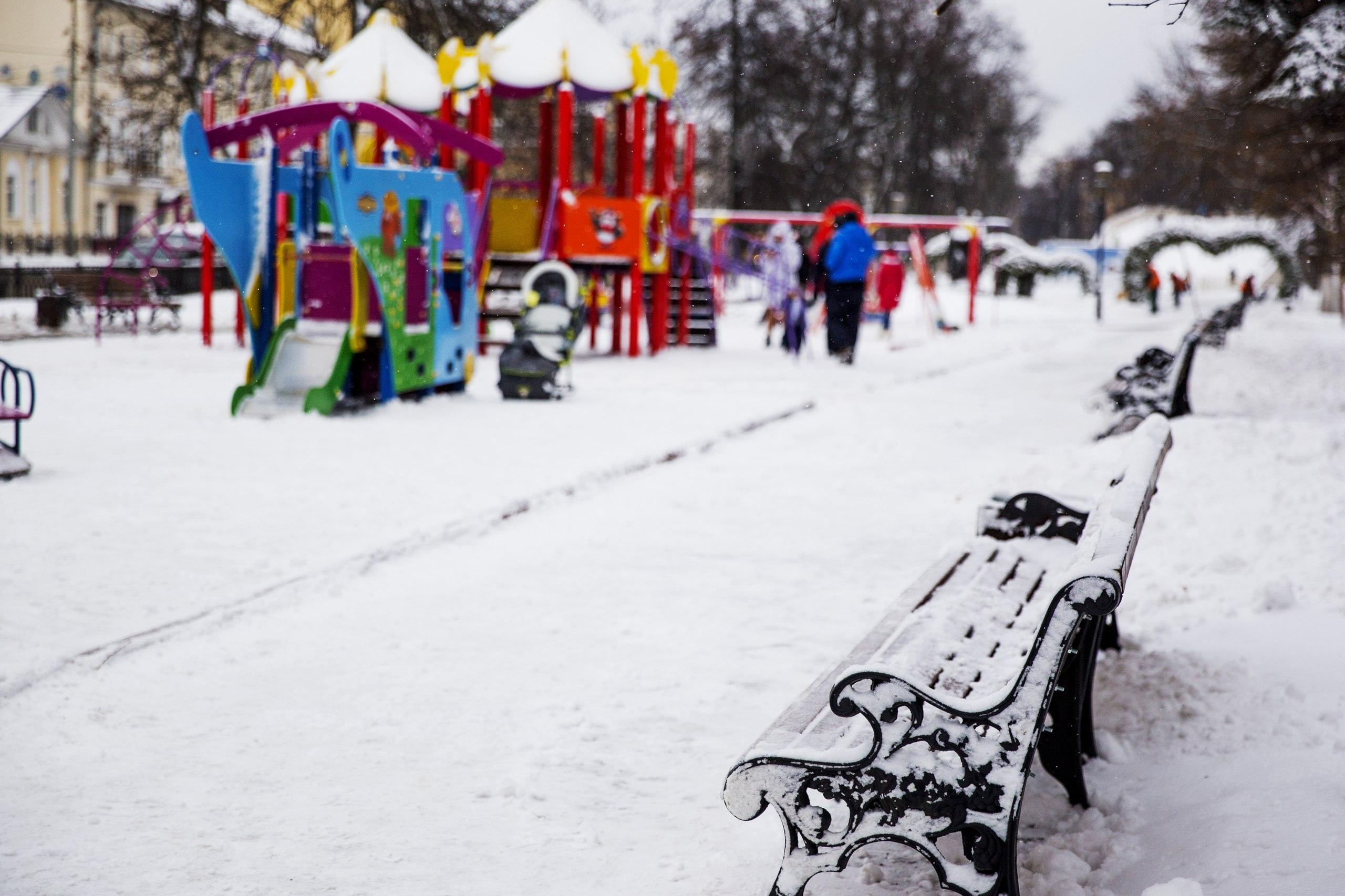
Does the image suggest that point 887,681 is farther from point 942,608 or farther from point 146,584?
point 146,584

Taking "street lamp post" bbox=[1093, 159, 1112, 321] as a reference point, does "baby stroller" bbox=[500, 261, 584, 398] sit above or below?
below

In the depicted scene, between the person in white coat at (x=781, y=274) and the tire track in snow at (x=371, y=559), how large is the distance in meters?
11.1

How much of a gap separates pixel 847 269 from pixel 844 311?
613 millimetres

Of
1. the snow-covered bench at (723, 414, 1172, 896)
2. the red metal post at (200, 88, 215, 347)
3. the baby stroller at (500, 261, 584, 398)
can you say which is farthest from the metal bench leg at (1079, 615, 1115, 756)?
the red metal post at (200, 88, 215, 347)

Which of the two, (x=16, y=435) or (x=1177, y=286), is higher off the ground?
(x=1177, y=286)

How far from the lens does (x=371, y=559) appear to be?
5883mm

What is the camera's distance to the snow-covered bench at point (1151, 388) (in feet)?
28.9

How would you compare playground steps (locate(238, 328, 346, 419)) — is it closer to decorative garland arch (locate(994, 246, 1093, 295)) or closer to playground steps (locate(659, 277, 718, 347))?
playground steps (locate(659, 277, 718, 347))

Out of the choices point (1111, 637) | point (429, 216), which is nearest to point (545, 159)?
point (429, 216)

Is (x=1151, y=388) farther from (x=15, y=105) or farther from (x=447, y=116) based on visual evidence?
(x=15, y=105)

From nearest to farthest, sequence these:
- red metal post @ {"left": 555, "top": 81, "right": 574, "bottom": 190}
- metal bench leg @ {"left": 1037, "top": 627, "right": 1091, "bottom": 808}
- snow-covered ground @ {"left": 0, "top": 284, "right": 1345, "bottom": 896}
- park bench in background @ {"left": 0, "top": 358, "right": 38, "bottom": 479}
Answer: snow-covered ground @ {"left": 0, "top": 284, "right": 1345, "bottom": 896}
metal bench leg @ {"left": 1037, "top": 627, "right": 1091, "bottom": 808}
park bench in background @ {"left": 0, "top": 358, "right": 38, "bottom": 479}
red metal post @ {"left": 555, "top": 81, "right": 574, "bottom": 190}

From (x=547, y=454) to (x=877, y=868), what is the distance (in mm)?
6242

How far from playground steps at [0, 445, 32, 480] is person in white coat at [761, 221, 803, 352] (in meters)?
13.1

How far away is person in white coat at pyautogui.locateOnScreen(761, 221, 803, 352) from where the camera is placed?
2086 centimetres
